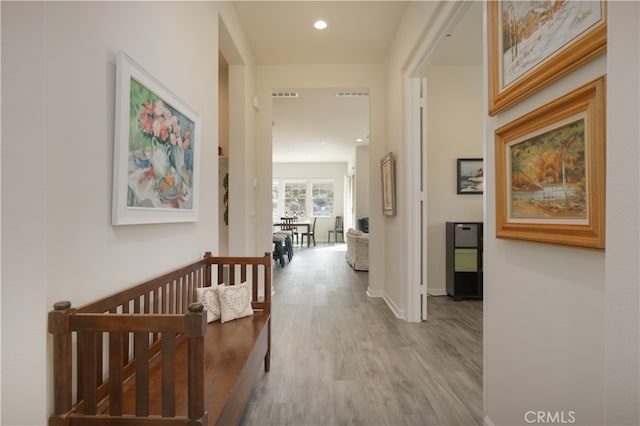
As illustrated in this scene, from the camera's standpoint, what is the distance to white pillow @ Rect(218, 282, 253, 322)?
195 cm

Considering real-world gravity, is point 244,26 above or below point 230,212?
above

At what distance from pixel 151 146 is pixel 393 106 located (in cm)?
285

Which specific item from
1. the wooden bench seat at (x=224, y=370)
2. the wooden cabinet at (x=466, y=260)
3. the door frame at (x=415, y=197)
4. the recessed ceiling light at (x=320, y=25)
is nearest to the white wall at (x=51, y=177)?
the wooden bench seat at (x=224, y=370)

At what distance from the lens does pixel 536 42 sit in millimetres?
1161

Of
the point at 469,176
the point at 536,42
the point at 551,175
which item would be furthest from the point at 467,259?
the point at 536,42

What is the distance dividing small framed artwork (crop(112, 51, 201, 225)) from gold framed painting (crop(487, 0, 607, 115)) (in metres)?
1.58

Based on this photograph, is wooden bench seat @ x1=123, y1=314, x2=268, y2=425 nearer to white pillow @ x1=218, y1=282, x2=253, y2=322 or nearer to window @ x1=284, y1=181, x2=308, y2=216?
white pillow @ x1=218, y1=282, x2=253, y2=322

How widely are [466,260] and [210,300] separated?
313cm

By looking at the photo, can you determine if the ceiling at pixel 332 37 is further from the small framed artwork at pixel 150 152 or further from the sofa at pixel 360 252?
the sofa at pixel 360 252

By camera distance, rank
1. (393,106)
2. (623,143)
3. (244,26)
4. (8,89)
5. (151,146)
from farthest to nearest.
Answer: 1. (393,106)
2. (244,26)
3. (151,146)
4. (8,89)
5. (623,143)

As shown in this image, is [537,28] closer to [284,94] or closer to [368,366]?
[368,366]

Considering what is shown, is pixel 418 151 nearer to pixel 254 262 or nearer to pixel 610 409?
pixel 254 262

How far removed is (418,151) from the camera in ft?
10.2

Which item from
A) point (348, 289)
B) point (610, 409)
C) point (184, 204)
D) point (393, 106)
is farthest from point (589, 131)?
point (348, 289)
